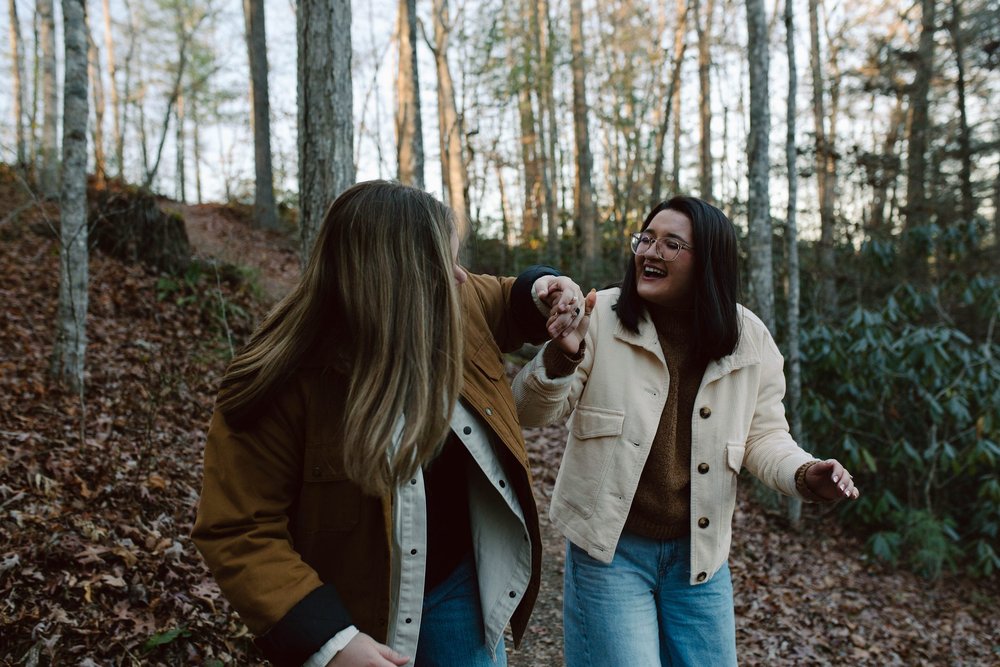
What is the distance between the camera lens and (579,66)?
15.5 metres

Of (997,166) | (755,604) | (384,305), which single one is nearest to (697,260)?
(384,305)

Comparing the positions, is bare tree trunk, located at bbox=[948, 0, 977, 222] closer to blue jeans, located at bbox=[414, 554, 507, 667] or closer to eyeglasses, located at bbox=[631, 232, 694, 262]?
eyeglasses, located at bbox=[631, 232, 694, 262]

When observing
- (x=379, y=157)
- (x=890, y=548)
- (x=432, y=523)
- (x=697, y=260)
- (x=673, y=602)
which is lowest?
(x=890, y=548)

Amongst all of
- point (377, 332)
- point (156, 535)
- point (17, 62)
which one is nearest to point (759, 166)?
point (156, 535)

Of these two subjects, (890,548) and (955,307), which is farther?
(955,307)

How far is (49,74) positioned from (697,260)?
1425 centimetres

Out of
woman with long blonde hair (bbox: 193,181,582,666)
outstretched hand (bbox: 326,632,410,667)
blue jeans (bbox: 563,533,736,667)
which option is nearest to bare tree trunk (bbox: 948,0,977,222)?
blue jeans (bbox: 563,533,736,667)

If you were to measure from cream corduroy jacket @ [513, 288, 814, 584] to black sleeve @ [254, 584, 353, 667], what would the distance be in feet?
3.19

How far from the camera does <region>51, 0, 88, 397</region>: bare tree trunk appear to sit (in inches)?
216

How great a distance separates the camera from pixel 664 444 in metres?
2.37

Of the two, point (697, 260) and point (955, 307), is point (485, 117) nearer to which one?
point (955, 307)

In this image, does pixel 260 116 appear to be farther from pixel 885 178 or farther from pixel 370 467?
pixel 370 467

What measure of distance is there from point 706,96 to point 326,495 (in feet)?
57.7

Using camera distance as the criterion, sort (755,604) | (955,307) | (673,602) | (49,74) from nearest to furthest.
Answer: (673,602) → (755,604) → (955,307) → (49,74)
